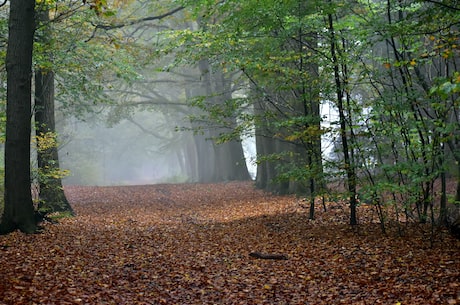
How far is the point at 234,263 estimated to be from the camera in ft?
28.1

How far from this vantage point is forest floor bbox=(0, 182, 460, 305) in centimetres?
645

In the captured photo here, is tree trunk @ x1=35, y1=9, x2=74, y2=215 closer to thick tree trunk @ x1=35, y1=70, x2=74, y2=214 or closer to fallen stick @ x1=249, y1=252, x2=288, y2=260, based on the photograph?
thick tree trunk @ x1=35, y1=70, x2=74, y2=214

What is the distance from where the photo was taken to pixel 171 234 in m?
11.5

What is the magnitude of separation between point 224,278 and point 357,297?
2145 mm

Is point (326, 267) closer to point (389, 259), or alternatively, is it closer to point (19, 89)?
point (389, 259)

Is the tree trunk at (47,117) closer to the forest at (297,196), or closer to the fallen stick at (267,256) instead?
the forest at (297,196)

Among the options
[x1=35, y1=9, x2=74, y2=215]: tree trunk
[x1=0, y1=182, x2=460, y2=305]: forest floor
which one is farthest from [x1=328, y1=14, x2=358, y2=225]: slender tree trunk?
[x1=35, y1=9, x2=74, y2=215]: tree trunk

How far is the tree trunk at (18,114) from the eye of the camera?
938cm

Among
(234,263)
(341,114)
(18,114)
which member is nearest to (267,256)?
(234,263)

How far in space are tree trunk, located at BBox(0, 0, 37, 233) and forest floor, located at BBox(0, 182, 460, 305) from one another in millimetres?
508

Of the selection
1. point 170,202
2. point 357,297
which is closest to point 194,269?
point 357,297

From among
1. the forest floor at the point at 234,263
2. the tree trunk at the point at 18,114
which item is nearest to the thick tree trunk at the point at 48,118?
the forest floor at the point at 234,263

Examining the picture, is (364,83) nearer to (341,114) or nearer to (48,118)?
(341,114)

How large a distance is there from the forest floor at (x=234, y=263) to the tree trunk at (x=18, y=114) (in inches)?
20.0
